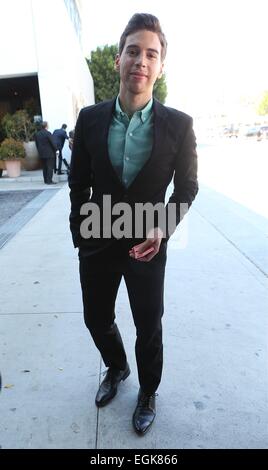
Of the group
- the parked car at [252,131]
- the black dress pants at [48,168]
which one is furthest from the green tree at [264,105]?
the black dress pants at [48,168]

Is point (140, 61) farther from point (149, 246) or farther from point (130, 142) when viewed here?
point (149, 246)

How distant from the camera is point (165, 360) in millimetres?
2711

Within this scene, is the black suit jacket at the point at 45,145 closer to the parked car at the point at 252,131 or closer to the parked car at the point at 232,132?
the parked car at the point at 252,131

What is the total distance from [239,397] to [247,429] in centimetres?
24

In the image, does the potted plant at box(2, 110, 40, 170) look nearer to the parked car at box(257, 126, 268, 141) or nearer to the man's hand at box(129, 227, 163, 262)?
the man's hand at box(129, 227, 163, 262)

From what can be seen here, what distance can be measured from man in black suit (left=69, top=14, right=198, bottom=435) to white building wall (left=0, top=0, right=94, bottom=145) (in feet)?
47.5

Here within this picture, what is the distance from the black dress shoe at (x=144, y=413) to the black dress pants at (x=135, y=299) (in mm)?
51

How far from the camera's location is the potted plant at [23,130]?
1444 cm

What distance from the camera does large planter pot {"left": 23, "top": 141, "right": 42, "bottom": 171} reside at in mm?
14992

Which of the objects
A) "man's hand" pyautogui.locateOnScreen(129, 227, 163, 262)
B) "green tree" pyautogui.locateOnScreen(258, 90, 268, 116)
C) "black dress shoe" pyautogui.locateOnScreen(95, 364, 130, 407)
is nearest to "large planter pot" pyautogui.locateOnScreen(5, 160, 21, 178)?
"black dress shoe" pyautogui.locateOnScreen(95, 364, 130, 407)

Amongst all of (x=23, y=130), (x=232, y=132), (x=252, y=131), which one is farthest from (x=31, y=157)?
(x=232, y=132)

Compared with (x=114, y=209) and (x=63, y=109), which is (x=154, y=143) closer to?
(x=114, y=209)
